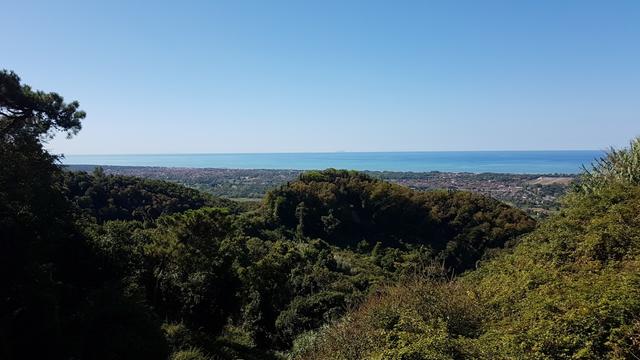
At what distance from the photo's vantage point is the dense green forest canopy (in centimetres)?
540

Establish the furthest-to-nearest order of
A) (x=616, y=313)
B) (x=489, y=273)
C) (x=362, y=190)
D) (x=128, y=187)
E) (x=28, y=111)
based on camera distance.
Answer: (x=362, y=190), (x=128, y=187), (x=28, y=111), (x=489, y=273), (x=616, y=313)

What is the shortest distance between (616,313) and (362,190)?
50426 millimetres

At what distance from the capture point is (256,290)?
18.8 m

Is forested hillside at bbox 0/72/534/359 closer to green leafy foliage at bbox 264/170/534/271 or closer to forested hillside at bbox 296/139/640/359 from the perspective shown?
forested hillside at bbox 296/139/640/359

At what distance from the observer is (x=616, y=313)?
477 centimetres

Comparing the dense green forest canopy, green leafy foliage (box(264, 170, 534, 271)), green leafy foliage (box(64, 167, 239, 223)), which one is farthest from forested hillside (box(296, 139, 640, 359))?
green leafy foliage (box(264, 170, 534, 271))

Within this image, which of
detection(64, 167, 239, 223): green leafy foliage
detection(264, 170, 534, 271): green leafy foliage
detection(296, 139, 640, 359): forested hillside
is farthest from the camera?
detection(264, 170, 534, 271): green leafy foliage

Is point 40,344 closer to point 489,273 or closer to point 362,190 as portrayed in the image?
point 489,273

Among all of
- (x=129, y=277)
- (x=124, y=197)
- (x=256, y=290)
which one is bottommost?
(x=256, y=290)

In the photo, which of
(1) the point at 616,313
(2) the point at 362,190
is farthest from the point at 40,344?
(2) the point at 362,190

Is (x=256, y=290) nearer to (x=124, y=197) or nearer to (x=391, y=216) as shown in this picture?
(x=124, y=197)

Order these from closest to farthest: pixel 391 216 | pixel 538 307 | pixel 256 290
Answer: pixel 538 307 → pixel 256 290 → pixel 391 216

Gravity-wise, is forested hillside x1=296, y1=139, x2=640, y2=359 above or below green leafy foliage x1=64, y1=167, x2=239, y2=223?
above

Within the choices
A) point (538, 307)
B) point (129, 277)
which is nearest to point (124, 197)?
point (129, 277)
